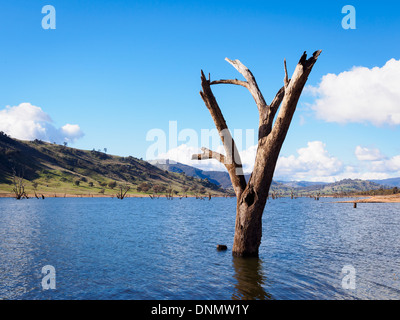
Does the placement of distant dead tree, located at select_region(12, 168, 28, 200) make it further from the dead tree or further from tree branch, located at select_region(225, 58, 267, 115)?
tree branch, located at select_region(225, 58, 267, 115)

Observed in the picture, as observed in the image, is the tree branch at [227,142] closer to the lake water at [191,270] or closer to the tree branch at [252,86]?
the tree branch at [252,86]

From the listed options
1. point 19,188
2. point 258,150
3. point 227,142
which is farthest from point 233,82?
point 19,188

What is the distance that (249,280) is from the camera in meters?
13.2

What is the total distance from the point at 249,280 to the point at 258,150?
6.34 m

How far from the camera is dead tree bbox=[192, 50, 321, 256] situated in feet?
45.3

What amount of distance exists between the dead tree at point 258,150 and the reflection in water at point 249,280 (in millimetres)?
573

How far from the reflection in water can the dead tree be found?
1.88 ft

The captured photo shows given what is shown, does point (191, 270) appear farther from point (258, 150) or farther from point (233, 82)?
point (233, 82)

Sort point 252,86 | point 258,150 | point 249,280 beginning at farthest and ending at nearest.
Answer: point 252,86, point 258,150, point 249,280

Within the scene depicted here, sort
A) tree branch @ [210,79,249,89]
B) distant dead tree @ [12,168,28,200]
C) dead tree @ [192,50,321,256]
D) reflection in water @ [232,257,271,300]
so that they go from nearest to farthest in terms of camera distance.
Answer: reflection in water @ [232,257,271,300] → dead tree @ [192,50,321,256] → tree branch @ [210,79,249,89] → distant dead tree @ [12,168,28,200]

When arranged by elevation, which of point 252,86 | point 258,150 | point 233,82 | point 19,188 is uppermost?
point 233,82

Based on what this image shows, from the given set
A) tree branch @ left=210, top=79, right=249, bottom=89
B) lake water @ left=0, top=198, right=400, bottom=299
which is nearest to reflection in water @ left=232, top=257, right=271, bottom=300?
lake water @ left=0, top=198, right=400, bottom=299
